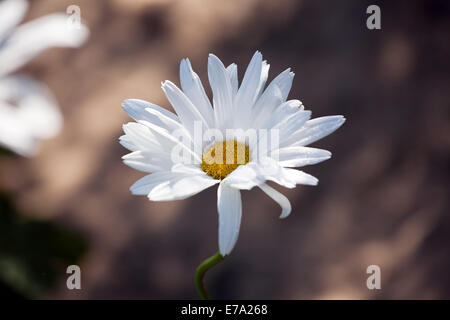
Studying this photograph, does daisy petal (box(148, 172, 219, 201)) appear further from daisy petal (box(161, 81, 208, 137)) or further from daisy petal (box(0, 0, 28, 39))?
daisy petal (box(0, 0, 28, 39))

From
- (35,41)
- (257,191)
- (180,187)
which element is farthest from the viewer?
(257,191)

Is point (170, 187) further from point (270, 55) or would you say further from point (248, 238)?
point (270, 55)

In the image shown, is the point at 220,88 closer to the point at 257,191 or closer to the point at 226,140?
the point at 226,140

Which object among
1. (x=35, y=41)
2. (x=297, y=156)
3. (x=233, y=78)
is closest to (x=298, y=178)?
(x=297, y=156)

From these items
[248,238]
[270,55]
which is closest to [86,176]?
[248,238]

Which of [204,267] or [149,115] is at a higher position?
[149,115]

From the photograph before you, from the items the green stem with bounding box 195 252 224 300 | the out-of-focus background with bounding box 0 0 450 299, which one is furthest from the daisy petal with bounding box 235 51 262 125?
the out-of-focus background with bounding box 0 0 450 299

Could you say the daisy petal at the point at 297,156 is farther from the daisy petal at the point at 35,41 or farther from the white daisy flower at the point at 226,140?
the daisy petal at the point at 35,41
